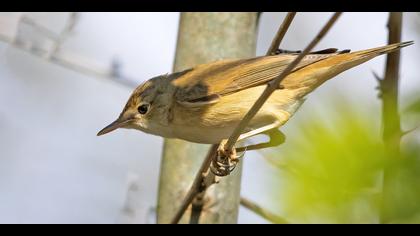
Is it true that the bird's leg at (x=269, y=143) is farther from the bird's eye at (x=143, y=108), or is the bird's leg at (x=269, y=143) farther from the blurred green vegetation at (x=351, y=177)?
the blurred green vegetation at (x=351, y=177)

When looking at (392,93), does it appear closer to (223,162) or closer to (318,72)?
(223,162)

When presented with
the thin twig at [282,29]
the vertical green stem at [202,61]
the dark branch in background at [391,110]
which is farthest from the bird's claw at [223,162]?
the dark branch in background at [391,110]

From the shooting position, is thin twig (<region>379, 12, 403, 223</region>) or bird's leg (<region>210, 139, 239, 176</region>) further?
bird's leg (<region>210, 139, 239, 176</region>)

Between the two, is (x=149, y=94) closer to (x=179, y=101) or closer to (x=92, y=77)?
(x=179, y=101)

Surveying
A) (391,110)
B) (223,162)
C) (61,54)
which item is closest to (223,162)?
(223,162)

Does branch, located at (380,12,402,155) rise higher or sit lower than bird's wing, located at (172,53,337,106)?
lower

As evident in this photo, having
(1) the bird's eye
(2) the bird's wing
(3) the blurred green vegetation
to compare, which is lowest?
(3) the blurred green vegetation

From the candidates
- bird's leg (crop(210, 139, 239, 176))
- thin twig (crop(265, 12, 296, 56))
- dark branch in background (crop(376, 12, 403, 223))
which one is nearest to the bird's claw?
bird's leg (crop(210, 139, 239, 176))

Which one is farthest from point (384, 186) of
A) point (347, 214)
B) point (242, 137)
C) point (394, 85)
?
point (242, 137)

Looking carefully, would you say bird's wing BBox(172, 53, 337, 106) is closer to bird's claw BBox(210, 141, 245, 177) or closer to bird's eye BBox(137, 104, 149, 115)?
bird's eye BBox(137, 104, 149, 115)
